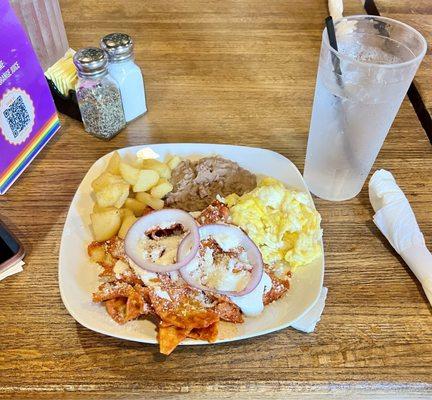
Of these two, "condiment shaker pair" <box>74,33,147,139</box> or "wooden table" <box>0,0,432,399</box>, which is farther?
"condiment shaker pair" <box>74,33,147,139</box>

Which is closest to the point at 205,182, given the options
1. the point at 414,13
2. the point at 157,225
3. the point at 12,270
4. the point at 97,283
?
the point at 157,225

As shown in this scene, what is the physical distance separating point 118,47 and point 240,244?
0.56 metres

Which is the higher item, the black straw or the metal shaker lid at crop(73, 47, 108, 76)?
the black straw

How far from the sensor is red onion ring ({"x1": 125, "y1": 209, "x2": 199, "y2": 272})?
0.78m

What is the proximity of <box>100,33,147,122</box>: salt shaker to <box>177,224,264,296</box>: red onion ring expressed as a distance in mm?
467

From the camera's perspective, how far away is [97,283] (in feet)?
2.73

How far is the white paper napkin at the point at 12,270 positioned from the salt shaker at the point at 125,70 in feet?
1.49

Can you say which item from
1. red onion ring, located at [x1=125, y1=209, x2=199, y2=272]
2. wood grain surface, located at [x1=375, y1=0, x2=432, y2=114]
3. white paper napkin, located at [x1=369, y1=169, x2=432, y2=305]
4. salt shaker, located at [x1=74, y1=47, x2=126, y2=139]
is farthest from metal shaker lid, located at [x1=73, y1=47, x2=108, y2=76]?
wood grain surface, located at [x1=375, y1=0, x2=432, y2=114]

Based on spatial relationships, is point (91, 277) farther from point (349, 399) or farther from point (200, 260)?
point (349, 399)

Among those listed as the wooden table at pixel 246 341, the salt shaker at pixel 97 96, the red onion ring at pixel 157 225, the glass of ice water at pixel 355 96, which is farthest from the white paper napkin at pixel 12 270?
the glass of ice water at pixel 355 96

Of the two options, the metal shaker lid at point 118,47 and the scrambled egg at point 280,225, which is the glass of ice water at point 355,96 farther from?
the metal shaker lid at point 118,47

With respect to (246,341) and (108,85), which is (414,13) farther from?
(246,341)

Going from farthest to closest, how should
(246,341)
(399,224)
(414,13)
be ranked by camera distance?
(414,13) < (399,224) < (246,341)

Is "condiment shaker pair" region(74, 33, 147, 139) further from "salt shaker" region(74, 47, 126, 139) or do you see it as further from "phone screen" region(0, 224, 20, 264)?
"phone screen" region(0, 224, 20, 264)
